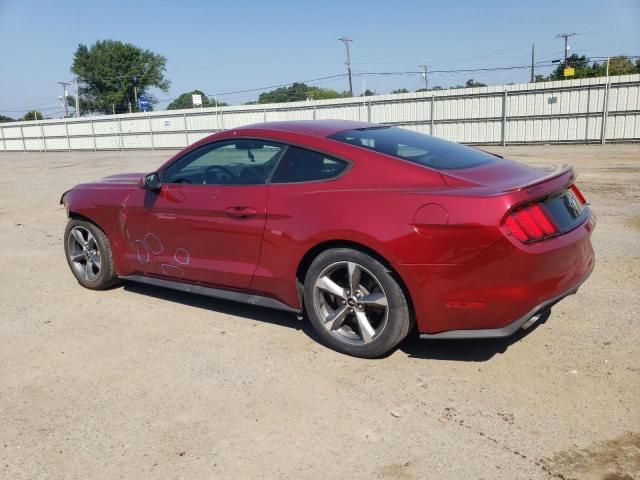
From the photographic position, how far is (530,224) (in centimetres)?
322

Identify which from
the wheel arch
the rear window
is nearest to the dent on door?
the wheel arch

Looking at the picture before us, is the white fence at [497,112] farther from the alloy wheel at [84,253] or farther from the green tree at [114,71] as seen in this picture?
the green tree at [114,71]

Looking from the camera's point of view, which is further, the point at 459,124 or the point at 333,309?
the point at 459,124

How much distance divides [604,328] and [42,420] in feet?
12.0

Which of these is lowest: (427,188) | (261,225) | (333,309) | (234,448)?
(234,448)

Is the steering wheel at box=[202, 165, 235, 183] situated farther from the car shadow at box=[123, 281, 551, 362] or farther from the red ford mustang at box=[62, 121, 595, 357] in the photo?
the car shadow at box=[123, 281, 551, 362]

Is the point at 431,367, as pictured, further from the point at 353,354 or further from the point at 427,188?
the point at 427,188

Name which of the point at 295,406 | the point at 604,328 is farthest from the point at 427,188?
the point at 604,328

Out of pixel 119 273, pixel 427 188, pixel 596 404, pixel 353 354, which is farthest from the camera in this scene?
pixel 119 273

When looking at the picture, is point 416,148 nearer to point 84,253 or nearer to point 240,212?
point 240,212

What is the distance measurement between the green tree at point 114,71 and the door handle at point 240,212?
9201cm

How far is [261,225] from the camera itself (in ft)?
13.1

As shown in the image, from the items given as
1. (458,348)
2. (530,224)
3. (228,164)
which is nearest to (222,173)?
(228,164)

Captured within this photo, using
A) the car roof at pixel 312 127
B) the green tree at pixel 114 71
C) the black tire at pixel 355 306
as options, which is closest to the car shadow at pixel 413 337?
the black tire at pixel 355 306
